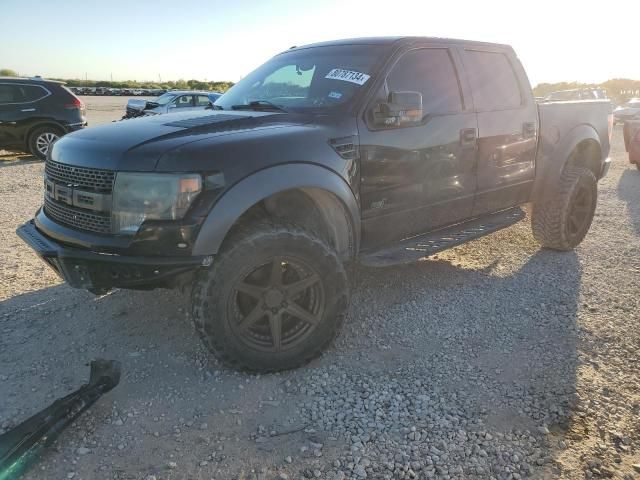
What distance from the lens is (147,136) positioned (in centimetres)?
274

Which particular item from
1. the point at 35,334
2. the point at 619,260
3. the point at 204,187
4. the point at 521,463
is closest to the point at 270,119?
the point at 204,187

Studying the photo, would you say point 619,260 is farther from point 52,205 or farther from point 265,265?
point 52,205

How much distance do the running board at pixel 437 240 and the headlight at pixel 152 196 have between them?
4.38 feet

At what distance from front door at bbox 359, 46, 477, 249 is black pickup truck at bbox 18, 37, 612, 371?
0.01 meters

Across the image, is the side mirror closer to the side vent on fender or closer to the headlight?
the side vent on fender

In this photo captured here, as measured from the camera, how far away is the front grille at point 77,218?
8.62ft

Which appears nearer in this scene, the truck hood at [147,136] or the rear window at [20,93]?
the truck hood at [147,136]

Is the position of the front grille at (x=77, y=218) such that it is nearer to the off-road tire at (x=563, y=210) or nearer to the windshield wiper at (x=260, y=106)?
the windshield wiper at (x=260, y=106)

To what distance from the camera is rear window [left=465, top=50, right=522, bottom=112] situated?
13.5 ft

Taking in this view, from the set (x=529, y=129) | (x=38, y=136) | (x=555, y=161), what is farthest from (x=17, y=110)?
Result: (x=555, y=161)

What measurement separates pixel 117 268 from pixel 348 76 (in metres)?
2.00

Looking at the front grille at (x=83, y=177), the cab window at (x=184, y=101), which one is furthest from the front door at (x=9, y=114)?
the front grille at (x=83, y=177)

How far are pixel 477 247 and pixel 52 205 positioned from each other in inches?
161

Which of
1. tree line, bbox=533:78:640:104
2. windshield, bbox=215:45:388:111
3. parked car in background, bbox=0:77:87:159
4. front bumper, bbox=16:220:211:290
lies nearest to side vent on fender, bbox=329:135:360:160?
windshield, bbox=215:45:388:111
